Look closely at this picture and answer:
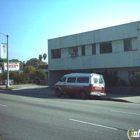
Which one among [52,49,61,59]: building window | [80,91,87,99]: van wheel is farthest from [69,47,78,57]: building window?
[80,91,87,99]: van wheel

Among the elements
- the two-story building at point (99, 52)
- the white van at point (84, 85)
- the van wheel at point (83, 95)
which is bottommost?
the van wheel at point (83, 95)

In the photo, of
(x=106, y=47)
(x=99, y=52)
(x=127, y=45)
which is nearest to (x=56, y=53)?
(x=99, y=52)

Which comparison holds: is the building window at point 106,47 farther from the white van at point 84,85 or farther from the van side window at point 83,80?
the van side window at point 83,80

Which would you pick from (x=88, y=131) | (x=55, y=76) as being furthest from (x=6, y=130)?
(x=55, y=76)

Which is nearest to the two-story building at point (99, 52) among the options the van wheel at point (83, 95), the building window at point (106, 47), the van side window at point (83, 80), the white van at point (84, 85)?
the building window at point (106, 47)

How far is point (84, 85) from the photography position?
20594mm

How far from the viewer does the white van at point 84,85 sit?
66.5 ft

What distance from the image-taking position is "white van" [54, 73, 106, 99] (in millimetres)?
20266

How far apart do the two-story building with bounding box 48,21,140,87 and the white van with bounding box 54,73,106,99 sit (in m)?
5.97

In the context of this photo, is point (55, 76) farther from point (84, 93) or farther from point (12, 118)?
point (12, 118)

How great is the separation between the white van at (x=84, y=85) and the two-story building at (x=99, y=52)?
597 centimetres

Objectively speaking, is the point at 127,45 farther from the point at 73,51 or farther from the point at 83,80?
the point at 73,51

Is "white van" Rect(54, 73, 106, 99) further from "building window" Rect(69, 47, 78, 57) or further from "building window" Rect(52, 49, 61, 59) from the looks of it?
"building window" Rect(52, 49, 61, 59)

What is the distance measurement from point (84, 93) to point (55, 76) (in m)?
15.4
